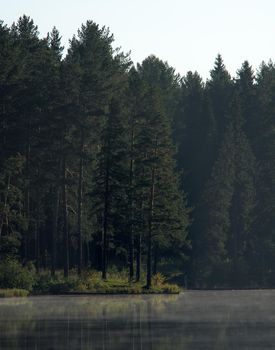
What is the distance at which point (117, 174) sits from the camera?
294 ft

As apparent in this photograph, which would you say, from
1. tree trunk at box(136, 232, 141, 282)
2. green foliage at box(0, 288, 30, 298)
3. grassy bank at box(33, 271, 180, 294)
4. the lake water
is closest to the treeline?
tree trunk at box(136, 232, 141, 282)

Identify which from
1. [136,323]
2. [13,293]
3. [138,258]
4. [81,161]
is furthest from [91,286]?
[136,323]

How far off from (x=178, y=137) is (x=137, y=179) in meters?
44.2

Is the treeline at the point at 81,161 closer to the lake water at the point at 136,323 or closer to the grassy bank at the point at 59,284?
the grassy bank at the point at 59,284

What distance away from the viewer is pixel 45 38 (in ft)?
363

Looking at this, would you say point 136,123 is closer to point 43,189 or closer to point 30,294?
point 43,189

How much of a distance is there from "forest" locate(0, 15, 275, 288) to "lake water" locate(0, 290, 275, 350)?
16.1m

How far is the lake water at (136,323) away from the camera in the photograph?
40.8 m

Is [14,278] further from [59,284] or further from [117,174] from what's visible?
[117,174]

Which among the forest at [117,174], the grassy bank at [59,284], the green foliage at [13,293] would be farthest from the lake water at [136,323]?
the forest at [117,174]

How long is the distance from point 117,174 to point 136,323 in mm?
39454

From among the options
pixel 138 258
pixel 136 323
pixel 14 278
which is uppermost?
pixel 138 258

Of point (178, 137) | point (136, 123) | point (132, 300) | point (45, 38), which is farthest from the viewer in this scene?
point (178, 137)

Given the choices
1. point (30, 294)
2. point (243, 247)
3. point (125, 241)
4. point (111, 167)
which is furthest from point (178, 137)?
point (30, 294)
